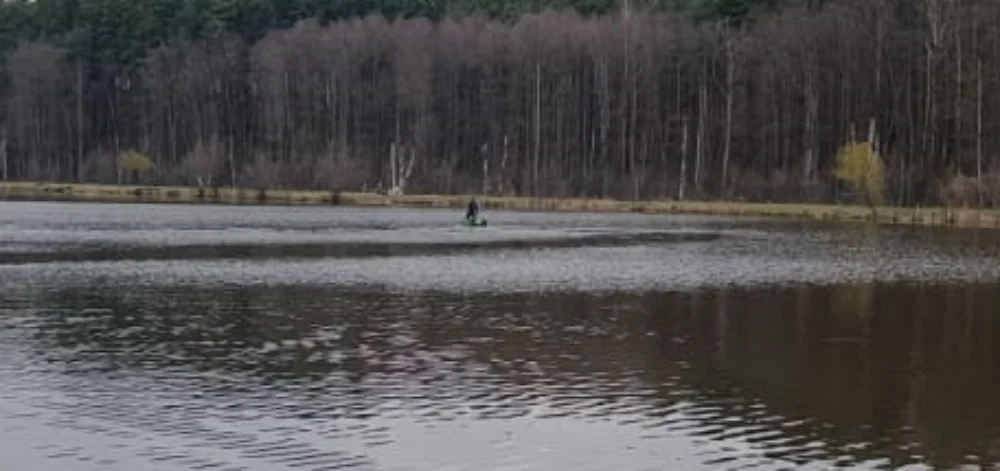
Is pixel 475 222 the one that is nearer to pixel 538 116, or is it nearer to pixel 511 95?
pixel 538 116

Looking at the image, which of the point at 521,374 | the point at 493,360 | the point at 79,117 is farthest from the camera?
the point at 79,117

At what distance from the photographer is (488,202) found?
86.9 meters

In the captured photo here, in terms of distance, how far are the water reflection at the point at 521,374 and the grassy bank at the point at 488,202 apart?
37681 millimetres

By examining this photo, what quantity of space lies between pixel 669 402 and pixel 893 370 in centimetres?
498

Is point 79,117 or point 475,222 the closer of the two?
point 475,222

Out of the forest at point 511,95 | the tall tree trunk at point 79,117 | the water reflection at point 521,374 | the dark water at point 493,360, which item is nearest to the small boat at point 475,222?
the dark water at point 493,360

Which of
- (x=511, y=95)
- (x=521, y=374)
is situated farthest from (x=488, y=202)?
(x=521, y=374)

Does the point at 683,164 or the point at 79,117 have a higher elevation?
the point at 79,117

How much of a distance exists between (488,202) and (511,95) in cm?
1753

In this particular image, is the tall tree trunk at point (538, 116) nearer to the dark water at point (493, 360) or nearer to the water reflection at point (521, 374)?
the dark water at point (493, 360)

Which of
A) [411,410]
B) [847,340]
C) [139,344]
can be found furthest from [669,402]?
[139,344]

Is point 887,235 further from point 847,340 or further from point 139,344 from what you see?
point 139,344

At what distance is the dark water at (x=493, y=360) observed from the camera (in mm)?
14891

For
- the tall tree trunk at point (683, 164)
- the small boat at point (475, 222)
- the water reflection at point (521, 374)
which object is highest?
the tall tree trunk at point (683, 164)
